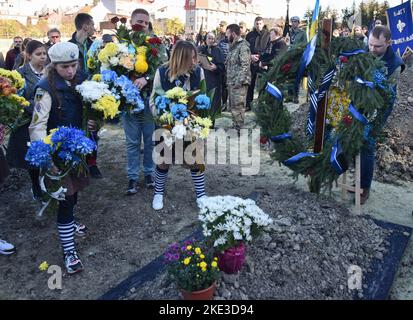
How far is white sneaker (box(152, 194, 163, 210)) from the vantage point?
469cm

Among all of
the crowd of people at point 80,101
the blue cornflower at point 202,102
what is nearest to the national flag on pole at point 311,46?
the crowd of people at point 80,101

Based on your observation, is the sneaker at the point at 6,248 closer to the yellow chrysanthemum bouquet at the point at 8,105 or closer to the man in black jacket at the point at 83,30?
the yellow chrysanthemum bouquet at the point at 8,105

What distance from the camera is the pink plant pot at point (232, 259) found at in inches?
116

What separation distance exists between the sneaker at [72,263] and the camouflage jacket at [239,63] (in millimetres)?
5375

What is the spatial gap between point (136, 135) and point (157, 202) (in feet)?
3.11

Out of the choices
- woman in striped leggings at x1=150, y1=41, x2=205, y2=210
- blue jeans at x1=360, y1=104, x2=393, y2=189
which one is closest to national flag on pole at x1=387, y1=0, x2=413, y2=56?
blue jeans at x1=360, y1=104, x2=393, y2=189

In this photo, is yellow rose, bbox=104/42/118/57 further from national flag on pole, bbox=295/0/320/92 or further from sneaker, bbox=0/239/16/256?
sneaker, bbox=0/239/16/256

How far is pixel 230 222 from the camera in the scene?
2844 mm

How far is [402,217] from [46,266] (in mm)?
4245

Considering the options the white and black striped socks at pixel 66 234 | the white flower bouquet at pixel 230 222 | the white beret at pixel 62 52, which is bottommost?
the white and black striped socks at pixel 66 234

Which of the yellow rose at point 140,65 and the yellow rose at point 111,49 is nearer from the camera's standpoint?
the yellow rose at point 111,49

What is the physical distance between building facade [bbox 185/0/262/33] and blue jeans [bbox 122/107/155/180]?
3457 inches
